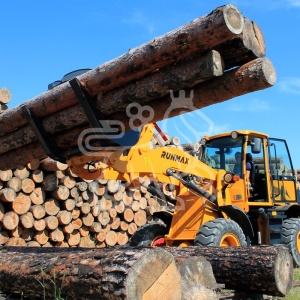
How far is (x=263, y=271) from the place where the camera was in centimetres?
473

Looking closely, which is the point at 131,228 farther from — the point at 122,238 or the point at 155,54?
the point at 155,54

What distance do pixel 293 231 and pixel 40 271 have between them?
5.07 metres

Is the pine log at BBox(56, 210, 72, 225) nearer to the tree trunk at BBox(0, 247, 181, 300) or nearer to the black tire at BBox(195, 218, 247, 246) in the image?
the black tire at BBox(195, 218, 247, 246)

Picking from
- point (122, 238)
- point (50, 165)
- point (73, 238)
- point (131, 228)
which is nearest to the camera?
point (50, 165)

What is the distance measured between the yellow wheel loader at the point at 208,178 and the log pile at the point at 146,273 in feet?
4.16

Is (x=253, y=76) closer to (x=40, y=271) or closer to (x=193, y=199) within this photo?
(x=40, y=271)

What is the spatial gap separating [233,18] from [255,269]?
2409 mm

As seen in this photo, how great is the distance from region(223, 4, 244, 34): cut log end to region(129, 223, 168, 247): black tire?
421 cm

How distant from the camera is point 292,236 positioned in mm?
7996

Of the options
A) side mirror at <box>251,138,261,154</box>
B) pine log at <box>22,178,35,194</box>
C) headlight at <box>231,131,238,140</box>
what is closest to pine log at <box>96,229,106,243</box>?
pine log at <box>22,178,35,194</box>

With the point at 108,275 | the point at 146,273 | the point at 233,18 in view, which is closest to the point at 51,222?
the point at 108,275

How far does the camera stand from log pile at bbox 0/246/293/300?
3.54 metres

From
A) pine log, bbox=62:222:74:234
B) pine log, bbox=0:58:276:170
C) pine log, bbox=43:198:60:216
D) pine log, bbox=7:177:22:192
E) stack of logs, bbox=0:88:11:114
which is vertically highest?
stack of logs, bbox=0:88:11:114

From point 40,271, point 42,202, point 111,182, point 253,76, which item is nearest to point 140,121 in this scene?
point 253,76
